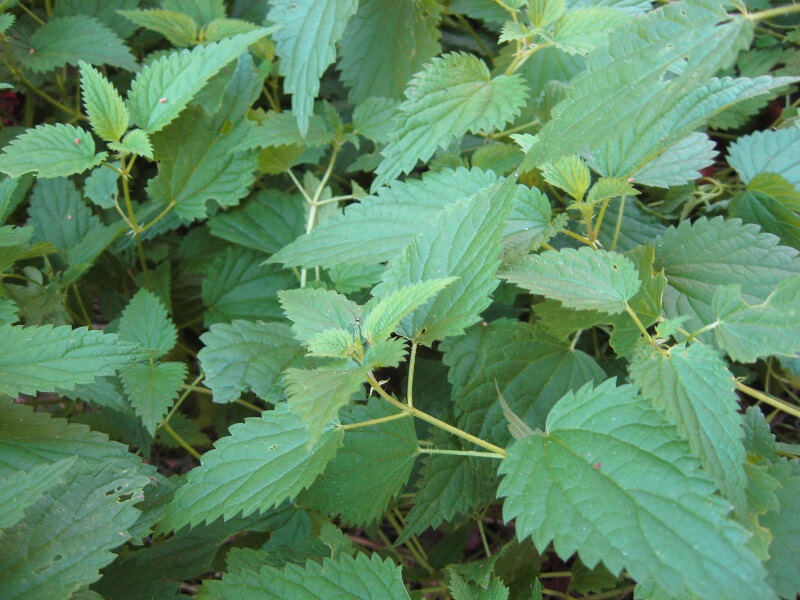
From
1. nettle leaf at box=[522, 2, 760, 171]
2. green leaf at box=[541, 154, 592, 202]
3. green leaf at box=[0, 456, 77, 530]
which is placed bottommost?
green leaf at box=[0, 456, 77, 530]

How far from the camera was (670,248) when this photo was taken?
4.44 feet

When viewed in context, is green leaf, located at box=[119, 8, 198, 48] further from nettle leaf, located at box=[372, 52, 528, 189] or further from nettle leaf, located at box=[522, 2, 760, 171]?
nettle leaf, located at box=[522, 2, 760, 171]

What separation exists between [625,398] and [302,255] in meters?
0.77

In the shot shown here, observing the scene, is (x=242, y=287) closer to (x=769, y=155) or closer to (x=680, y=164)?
(x=680, y=164)

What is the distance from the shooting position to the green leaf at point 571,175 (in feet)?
4.17

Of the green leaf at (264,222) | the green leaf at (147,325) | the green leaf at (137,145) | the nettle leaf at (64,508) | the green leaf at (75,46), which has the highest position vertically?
the green leaf at (75,46)

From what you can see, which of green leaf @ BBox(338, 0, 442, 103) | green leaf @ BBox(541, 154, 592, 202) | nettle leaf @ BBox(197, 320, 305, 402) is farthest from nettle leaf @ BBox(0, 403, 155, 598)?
green leaf @ BBox(338, 0, 442, 103)

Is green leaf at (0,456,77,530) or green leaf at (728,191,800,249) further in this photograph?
green leaf at (728,191,800,249)

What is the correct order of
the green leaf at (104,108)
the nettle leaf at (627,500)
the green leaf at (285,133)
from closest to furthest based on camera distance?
the nettle leaf at (627,500), the green leaf at (104,108), the green leaf at (285,133)

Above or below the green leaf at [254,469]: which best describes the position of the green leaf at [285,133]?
above

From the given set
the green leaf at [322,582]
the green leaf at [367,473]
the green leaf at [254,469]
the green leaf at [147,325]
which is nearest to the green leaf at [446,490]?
the green leaf at [367,473]

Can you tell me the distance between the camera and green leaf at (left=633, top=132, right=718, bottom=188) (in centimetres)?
137

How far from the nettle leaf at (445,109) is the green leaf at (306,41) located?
0.27 meters

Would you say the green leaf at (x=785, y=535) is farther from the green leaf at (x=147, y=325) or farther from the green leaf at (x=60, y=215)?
the green leaf at (x=60, y=215)
